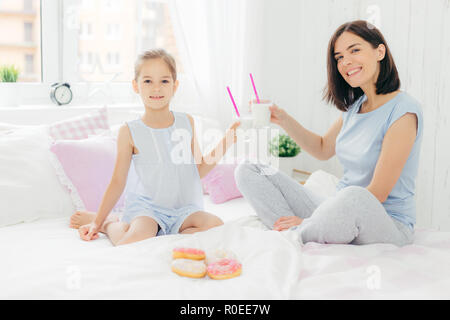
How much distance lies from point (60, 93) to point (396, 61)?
5.61ft

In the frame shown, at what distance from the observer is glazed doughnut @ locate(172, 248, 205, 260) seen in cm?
129

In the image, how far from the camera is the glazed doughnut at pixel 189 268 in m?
1.21

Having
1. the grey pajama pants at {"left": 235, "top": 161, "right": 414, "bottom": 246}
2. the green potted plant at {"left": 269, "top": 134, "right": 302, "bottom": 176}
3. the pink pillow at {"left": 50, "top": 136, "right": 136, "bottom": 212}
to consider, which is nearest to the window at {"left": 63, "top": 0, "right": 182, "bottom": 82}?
the green potted plant at {"left": 269, "top": 134, "right": 302, "bottom": 176}

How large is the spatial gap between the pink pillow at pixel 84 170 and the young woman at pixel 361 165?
0.53m

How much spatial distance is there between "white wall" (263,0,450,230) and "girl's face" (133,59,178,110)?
52.0 inches

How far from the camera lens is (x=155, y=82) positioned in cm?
162

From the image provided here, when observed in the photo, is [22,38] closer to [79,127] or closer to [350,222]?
[79,127]

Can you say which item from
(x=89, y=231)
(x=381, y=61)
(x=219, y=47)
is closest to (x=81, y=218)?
(x=89, y=231)

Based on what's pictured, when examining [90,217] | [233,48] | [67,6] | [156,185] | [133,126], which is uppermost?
[67,6]

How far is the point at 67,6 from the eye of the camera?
2.50 meters

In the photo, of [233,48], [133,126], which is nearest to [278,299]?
[133,126]

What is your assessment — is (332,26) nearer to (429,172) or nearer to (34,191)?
(429,172)

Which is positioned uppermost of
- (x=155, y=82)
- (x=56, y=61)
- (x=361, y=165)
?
(x=56, y=61)

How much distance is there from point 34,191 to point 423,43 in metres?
1.84
